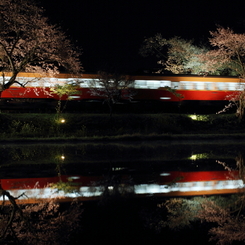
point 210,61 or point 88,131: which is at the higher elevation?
point 210,61

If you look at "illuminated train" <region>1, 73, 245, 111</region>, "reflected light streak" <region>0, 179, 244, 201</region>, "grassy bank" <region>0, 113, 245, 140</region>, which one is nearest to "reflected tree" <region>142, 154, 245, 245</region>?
"reflected light streak" <region>0, 179, 244, 201</region>

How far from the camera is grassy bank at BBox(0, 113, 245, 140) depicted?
1745cm

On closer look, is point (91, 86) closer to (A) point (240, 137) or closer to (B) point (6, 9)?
(B) point (6, 9)

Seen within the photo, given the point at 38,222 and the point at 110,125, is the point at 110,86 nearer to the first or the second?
the point at 110,125

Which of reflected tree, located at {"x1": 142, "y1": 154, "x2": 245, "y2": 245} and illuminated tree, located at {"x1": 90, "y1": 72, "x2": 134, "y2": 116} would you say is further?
illuminated tree, located at {"x1": 90, "y1": 72, "x2": 134, "y2": 116}

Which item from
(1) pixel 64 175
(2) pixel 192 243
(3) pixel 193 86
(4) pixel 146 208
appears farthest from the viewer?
(3) pixel 193 86

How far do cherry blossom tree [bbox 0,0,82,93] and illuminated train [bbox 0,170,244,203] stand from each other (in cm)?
1286

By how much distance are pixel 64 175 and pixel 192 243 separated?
13.6 ft

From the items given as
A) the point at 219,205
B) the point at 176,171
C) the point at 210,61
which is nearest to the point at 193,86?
the point at 210,61

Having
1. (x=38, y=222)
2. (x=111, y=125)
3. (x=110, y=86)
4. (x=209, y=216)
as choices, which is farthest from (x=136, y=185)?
(x=110, y=86)

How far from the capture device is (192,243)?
10.2 feet

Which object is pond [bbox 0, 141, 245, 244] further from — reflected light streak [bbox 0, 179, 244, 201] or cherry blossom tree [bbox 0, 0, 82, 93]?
cherry blossom tree [bbox 0, 0, 82, 93]

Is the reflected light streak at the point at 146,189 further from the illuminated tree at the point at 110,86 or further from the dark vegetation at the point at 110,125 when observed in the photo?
the illuminated tree at the point at 110,86

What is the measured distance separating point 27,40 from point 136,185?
14784 mm
